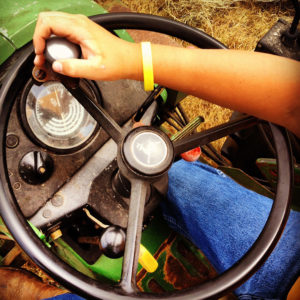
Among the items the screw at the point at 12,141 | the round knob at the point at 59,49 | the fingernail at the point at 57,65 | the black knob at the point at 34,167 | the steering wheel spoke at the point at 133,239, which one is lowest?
the steering wheel spoke at the point at 133,239

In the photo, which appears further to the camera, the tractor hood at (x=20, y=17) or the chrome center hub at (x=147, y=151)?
the tractor hood at (x=20, y=17)

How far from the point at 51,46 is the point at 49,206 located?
39cm

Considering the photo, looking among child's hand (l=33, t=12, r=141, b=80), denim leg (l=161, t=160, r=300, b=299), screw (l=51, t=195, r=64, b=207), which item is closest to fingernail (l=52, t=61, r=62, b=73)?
child's hand (l=33, t=12, r=141, b=80)

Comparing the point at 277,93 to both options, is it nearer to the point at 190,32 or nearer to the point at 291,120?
the point at 291,120

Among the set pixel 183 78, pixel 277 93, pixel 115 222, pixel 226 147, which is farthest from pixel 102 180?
pixel 226 147

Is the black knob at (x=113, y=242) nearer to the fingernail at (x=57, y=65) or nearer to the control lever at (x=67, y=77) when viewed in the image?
the control lever at (x=67, y=77)

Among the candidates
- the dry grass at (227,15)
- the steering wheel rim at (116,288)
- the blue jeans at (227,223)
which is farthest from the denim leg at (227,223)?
the dry grass at (227,15)

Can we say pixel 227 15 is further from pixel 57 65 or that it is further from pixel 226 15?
pixel 57 65

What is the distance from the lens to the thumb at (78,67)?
1.74 ft

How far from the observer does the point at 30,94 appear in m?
0.81

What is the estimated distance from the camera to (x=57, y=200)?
30.3 inches

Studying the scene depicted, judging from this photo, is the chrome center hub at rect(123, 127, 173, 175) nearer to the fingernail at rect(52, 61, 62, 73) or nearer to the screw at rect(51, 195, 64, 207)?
the fingernail at rect(52, 61, 62, 73)

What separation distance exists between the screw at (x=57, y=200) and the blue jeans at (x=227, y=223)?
0.33 m

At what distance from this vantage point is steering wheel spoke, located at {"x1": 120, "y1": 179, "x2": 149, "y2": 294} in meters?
0.57
